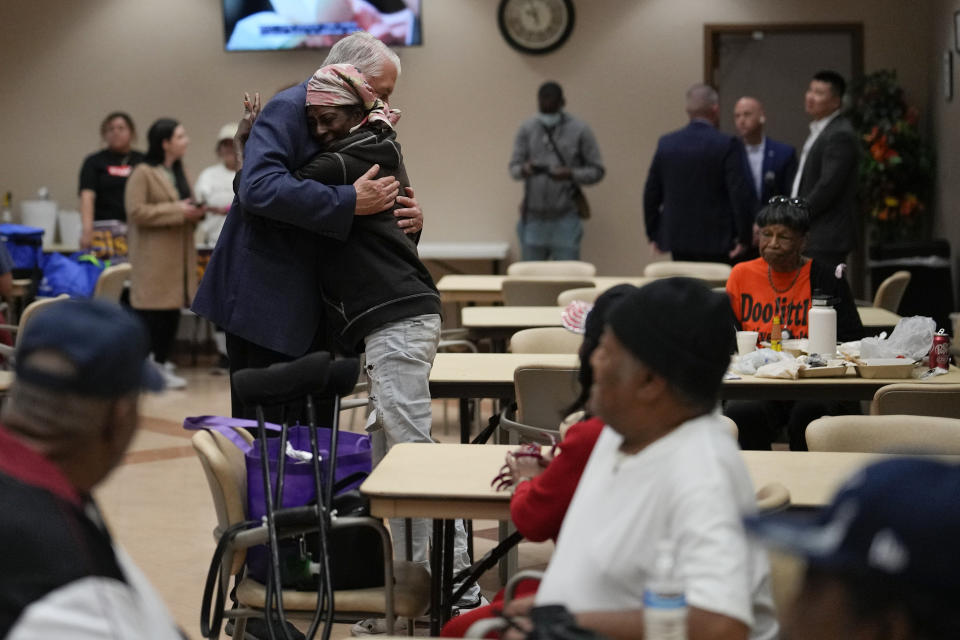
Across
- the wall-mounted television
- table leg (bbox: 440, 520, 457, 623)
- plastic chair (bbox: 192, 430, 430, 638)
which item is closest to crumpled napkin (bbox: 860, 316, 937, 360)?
table leg (bbox: 440, 520, 457, 623)

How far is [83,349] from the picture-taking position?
136 cm

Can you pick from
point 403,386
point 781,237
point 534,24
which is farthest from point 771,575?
point 534,24

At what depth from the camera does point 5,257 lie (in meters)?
5.39

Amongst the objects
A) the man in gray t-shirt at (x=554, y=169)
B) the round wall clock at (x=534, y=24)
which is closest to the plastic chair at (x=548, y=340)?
the man in gray t-shirt at (x=554, y=169)

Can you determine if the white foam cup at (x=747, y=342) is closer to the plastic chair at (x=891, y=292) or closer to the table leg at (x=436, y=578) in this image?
the table leg at (x=436, y=578)

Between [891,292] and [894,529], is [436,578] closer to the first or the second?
[894,529]

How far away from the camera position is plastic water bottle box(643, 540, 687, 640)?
1614 millimetres

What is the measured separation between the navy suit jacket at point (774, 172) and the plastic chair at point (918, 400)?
4443 millimetres

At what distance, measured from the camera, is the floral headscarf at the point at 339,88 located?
3525mm

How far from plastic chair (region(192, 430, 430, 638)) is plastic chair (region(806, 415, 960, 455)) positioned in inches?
41.9

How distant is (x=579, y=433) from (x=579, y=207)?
728 cm

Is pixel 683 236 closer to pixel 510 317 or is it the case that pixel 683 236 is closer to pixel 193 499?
pixel 510 317

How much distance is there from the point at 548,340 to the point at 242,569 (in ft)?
6.86

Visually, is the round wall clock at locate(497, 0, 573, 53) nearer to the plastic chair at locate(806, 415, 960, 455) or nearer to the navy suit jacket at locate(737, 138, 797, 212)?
the navy suit jacket at locate(737, 138, 797, 212)
